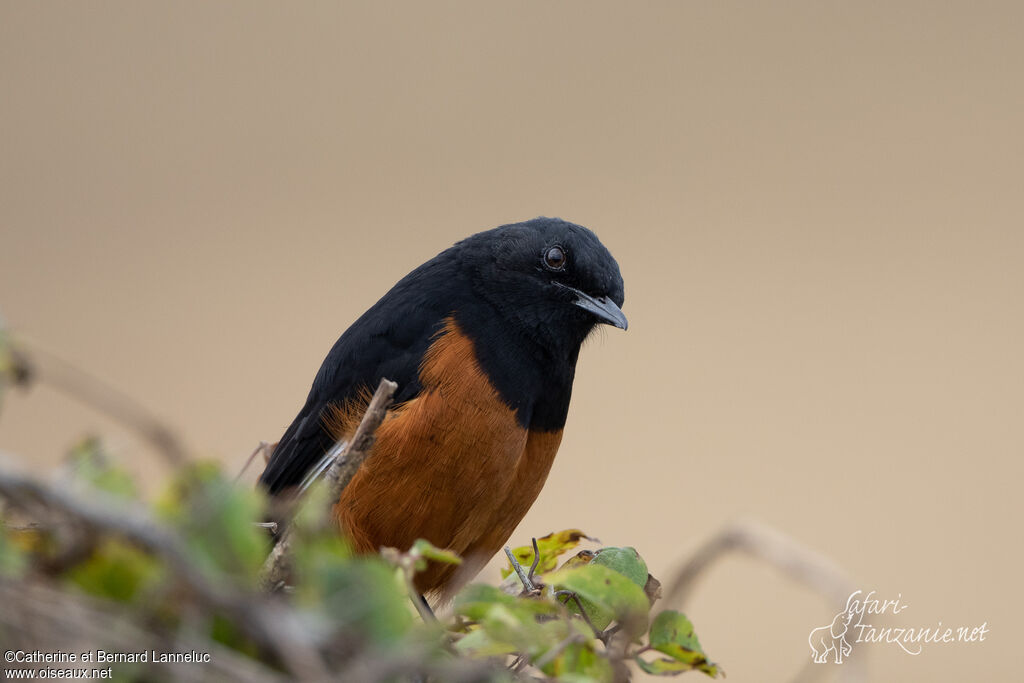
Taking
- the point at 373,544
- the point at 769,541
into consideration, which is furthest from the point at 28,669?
the point at 373,544

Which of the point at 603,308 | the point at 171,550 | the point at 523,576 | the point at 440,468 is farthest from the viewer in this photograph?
the point at 603,308

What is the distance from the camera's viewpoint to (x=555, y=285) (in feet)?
7.09

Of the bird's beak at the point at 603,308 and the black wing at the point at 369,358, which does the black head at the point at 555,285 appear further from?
the black wing at the point at 369,358

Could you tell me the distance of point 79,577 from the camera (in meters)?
0.43

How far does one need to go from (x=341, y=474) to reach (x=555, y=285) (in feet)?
4.61

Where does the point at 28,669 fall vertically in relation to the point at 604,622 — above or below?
above

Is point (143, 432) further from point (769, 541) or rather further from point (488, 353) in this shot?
point (488, 353)

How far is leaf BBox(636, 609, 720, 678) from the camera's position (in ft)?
2.65

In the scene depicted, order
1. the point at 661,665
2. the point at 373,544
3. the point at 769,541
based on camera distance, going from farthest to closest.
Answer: the point at 373,544
the point at 661,665
the point at 769,541

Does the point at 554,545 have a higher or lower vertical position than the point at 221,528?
lower

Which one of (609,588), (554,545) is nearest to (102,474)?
(609,588)

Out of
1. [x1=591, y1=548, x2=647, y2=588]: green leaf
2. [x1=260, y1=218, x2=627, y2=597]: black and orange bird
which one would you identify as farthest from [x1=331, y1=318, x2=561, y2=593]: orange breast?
[x1=591, y1=548, x2=647, y2=588]: green leaf

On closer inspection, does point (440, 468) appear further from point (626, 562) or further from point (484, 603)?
point (484, 603)

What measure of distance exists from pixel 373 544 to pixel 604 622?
3.07ft
